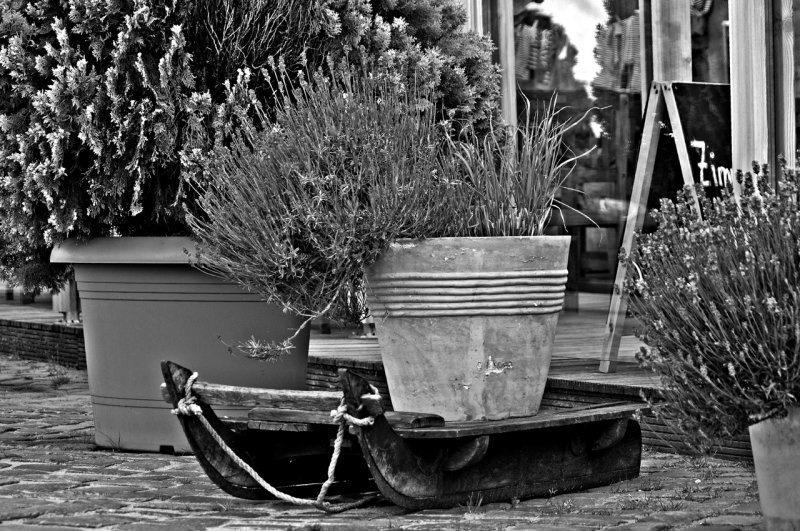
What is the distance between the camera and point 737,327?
2.59m

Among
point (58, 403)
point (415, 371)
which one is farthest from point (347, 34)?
point (58, 403)

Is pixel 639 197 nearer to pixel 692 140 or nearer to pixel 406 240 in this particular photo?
pixel 692 140

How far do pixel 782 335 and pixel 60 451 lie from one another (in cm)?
305

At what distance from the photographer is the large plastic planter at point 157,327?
429 cm

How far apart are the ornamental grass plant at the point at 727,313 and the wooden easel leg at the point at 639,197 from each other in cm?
206

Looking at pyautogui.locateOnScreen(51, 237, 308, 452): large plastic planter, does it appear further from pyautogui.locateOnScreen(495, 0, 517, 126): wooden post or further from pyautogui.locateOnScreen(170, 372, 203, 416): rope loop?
pyautogui.locateOnScreen(495, 0, 517, 126): wooden post

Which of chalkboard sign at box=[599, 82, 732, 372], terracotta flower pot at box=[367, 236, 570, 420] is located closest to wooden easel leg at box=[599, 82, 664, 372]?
chalkboard sign at box=[599, 82, 732, 372]

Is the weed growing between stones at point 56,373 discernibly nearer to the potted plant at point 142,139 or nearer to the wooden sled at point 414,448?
the potted plant at point 142,139

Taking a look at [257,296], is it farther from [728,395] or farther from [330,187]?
[728,395]

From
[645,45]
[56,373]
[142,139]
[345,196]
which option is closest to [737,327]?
[345,196]

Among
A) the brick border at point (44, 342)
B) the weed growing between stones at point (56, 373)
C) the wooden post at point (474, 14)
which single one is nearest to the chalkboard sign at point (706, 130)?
Answer: the wooden post at point (474, 14)

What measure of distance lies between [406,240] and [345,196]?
23 centimetres

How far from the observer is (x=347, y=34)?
4.23 metres

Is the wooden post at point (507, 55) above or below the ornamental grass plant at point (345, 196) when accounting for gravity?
above
